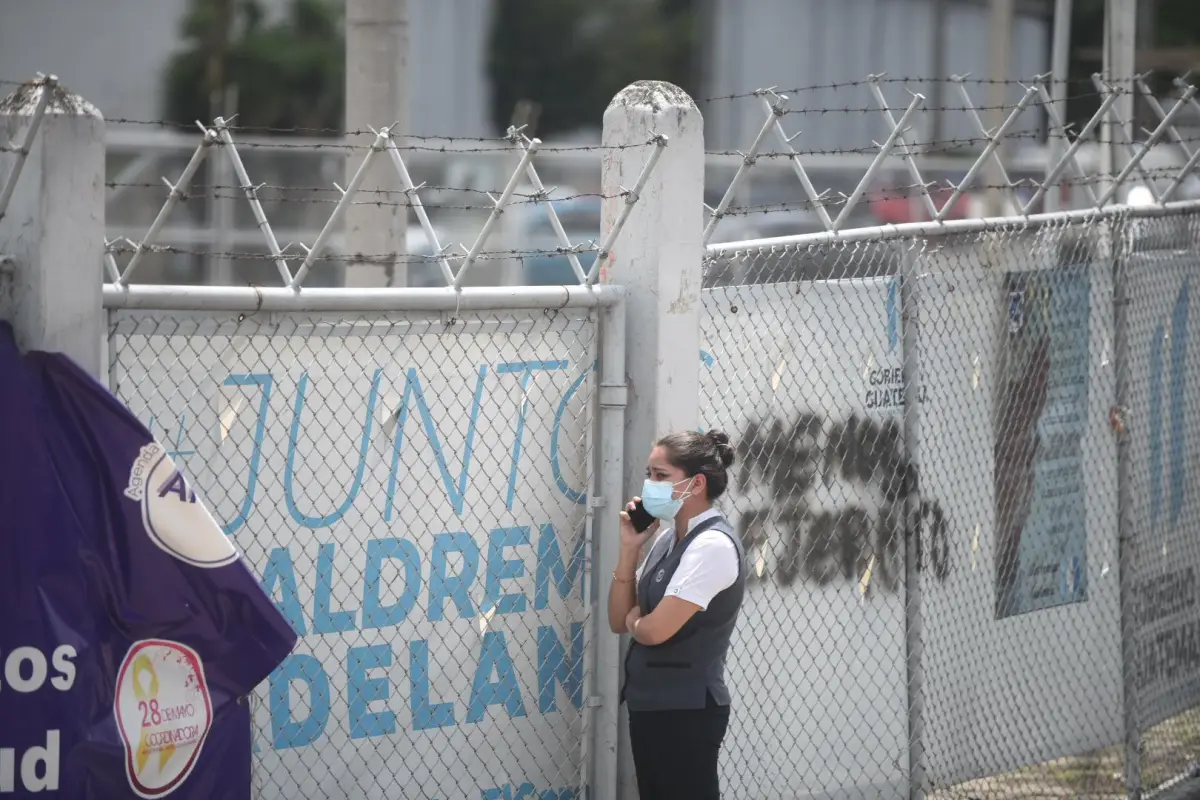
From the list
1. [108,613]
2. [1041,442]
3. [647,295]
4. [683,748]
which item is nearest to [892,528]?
[1041,442]

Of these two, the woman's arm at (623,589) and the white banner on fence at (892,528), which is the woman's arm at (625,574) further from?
the white banner on fence at (892,528)

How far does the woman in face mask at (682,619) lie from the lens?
14.6ft

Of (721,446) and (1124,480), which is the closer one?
(721,446)

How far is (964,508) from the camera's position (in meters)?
6.24

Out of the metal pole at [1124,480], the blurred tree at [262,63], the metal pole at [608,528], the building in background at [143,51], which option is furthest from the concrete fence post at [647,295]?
the blurred tree at [262,63]

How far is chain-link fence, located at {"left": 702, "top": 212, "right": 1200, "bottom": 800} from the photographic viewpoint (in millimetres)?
5523

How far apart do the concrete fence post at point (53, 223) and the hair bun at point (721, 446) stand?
180 centimetres

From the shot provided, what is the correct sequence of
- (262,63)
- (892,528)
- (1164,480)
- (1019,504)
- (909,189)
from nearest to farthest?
(909,189)
(892,528)
(1019,504)
(1164,480)
(262,63)

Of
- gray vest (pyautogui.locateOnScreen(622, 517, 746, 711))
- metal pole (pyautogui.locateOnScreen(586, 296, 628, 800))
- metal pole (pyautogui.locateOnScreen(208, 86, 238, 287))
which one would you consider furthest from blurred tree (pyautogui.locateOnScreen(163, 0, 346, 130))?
gray vest (pyautogui.locateOnScreen(622, 517, 746, 711))

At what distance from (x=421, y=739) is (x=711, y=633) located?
925 mm

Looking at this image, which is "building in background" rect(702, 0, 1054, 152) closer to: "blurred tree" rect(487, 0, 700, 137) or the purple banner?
"blurred tree" rect(487, 0, 700, 137)

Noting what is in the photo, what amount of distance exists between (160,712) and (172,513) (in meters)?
0.48

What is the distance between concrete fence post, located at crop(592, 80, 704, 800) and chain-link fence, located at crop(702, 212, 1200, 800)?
35 centimetres

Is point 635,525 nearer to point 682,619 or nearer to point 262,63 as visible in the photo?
point 682,619
